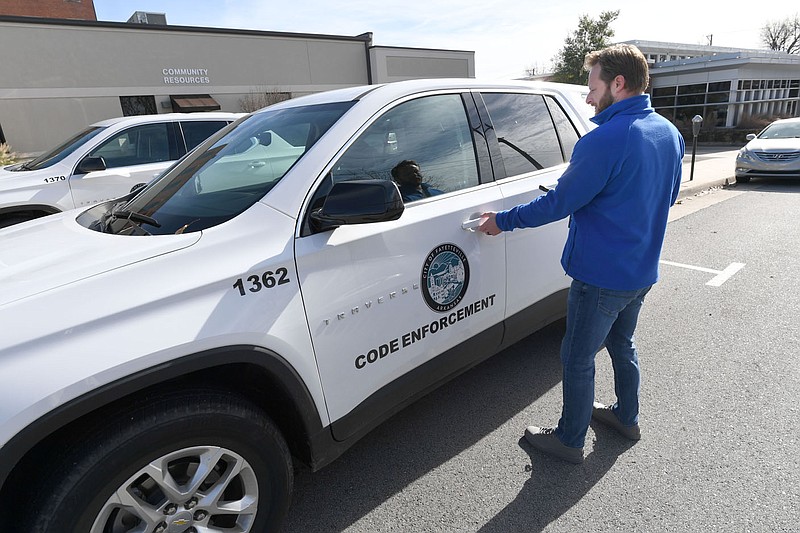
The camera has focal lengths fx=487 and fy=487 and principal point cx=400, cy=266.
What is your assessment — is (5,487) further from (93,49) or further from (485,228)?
(93,49)

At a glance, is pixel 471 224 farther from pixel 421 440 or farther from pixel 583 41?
pixel 583 41

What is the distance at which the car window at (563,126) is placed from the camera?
3.23 meters

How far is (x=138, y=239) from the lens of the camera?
6.09 feet

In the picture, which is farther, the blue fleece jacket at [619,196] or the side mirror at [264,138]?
the side mirror at [264,138]

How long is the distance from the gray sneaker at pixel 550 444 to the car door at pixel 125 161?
207 inches

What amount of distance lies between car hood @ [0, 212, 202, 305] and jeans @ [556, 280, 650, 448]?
1685 mm

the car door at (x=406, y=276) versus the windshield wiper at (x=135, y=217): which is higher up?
the windshield wiper at (x=135, y=217)

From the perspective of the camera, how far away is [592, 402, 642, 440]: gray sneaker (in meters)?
2.62

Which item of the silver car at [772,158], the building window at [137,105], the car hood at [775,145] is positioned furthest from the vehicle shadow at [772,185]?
the building window at [137,105]

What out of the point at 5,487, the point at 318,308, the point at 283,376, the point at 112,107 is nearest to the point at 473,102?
the point at 318,308

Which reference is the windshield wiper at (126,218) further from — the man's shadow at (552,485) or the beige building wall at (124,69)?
the beige building wall at (124,69)

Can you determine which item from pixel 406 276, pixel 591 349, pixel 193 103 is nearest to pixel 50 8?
pixel 193 103

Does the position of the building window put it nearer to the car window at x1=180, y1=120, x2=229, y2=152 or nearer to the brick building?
the brick building

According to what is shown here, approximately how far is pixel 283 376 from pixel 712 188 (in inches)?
453
